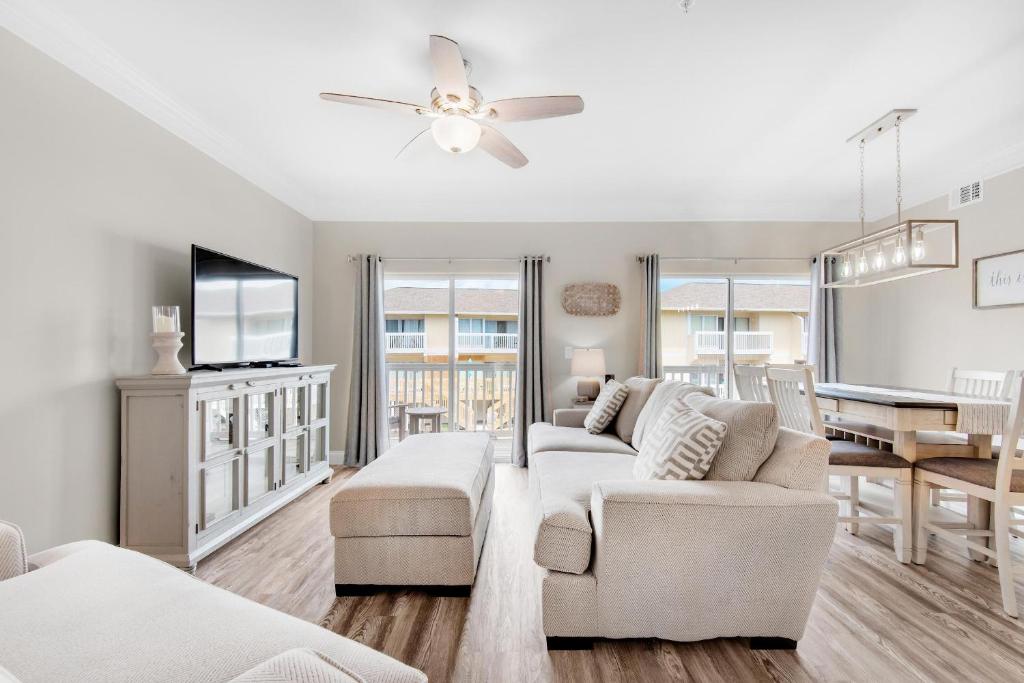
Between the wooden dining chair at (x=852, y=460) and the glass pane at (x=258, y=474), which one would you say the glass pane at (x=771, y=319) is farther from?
A: the glass pane at (x=258, y=474)

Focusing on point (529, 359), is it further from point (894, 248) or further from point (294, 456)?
point (894, 248)

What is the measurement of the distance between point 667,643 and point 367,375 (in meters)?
3.62

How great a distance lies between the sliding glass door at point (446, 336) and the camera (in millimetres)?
5043

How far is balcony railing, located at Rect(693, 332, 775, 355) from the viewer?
505cm

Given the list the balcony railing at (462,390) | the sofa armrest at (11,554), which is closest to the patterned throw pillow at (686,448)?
the sofa armrest at (11,554)

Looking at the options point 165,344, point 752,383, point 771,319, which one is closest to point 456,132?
point 165,344

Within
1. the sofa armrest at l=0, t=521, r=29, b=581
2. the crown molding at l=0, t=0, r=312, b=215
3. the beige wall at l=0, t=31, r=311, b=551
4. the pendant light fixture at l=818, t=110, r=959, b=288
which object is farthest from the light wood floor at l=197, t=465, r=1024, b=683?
the crown molding at l=0, t=0, r=312, b=215

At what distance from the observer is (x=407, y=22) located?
219 cm

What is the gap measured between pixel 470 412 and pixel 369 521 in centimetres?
294

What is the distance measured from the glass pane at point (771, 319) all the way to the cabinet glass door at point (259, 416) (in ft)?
14.2

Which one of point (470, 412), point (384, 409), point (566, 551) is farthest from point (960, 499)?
point (384, 409)

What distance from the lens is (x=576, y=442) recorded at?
3191 mm

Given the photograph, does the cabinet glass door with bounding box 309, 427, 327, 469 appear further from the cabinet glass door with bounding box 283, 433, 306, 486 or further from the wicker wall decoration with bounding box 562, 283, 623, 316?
the wicker wall decoration with bounding box 562, 283, 623, 316

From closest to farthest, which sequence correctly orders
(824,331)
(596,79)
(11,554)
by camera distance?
1. (11,554)
2. (596,79)
3. (824,331)
